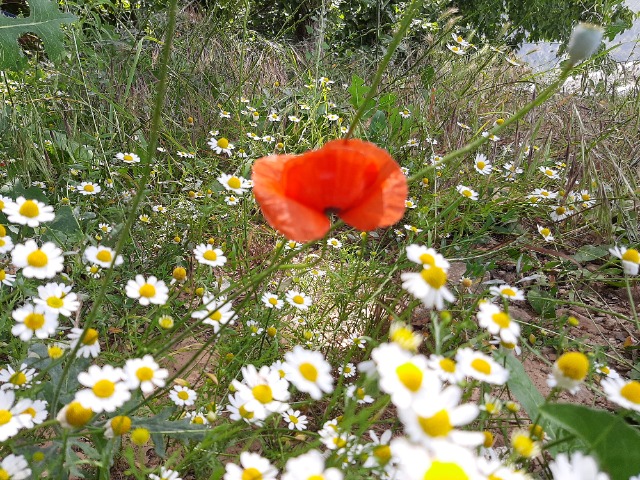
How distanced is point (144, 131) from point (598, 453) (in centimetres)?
223

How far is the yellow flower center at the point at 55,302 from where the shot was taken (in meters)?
0.90

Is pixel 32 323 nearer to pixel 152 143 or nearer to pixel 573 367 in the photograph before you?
pixel 152 143

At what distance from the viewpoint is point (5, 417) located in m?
0.73

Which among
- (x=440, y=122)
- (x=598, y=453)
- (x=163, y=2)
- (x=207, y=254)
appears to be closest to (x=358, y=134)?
(x=440, y=122)

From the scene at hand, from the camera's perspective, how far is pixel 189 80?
8.57 ft

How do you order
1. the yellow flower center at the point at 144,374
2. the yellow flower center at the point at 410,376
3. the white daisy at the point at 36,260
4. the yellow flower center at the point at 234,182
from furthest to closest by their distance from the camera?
1. the yellow flower center at the point at 234,182
2. the white daisy at the point at 36,260
3. the yellow flower center at the point at 144,374
4. the yellow flower center at the point at 410,376

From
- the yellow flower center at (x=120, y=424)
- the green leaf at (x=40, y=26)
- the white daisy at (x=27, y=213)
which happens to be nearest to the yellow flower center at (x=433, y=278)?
the yellow flower center at (x=120, y=424)

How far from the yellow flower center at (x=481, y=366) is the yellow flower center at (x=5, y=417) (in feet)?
2.06

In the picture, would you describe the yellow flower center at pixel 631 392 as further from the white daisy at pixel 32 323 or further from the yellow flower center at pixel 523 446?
the white daisy at pixel 32 323

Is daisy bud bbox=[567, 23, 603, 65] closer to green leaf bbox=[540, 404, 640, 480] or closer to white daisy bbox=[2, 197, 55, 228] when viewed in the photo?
green leaf bbox=[540, 404, 640, 480]

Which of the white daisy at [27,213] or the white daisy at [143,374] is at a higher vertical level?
the white daisy at [143,374]

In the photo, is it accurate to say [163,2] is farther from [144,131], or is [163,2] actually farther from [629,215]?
[629,215]

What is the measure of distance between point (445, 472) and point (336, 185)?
15.5 inches

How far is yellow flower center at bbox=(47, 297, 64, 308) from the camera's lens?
0.90 meters
